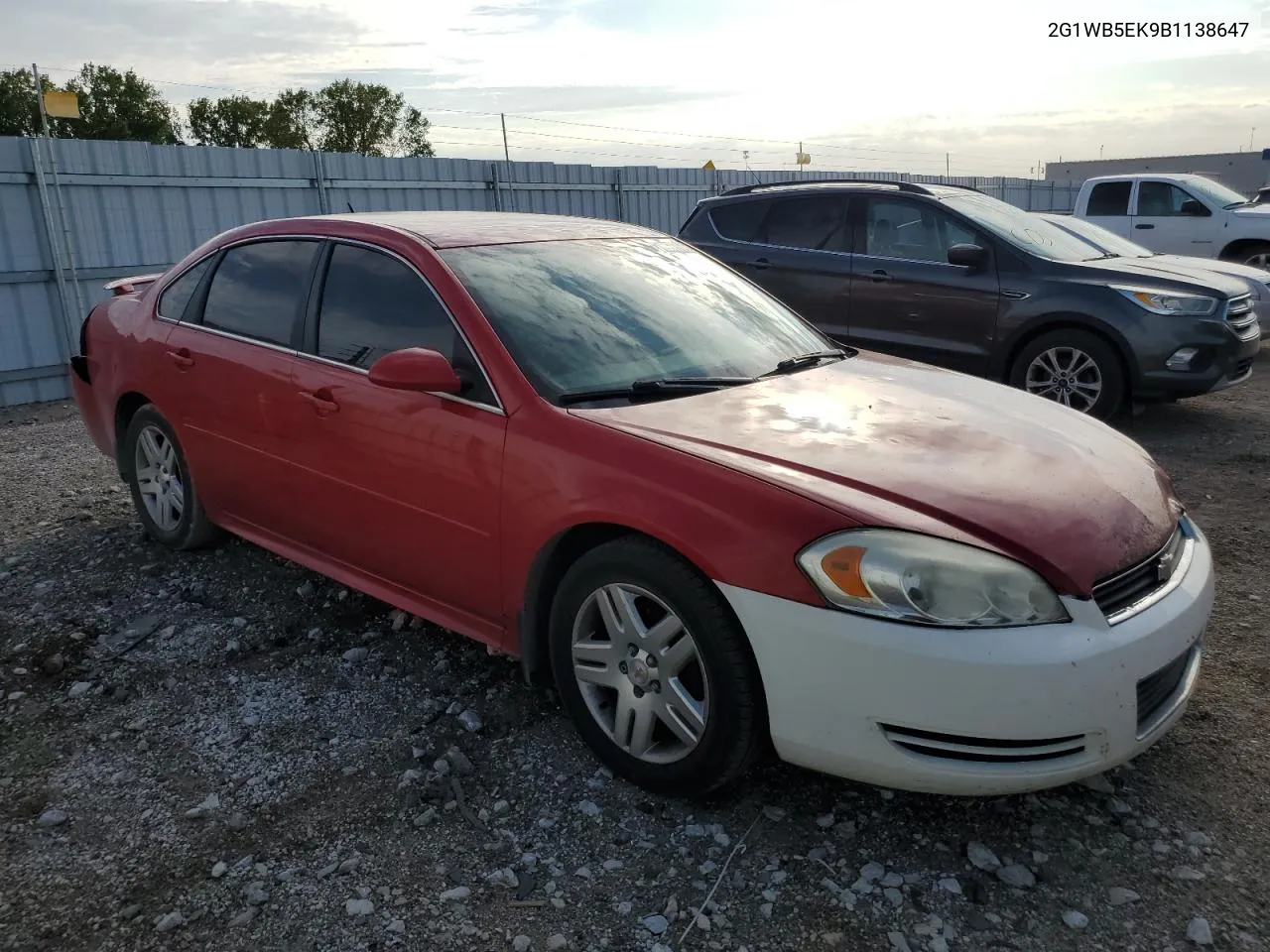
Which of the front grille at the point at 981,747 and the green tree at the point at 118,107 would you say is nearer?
the front grille at the point at 981,747

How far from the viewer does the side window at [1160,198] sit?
43.0 ft

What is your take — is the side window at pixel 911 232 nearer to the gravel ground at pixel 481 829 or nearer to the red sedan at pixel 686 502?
the red sedan at pixel 686 502

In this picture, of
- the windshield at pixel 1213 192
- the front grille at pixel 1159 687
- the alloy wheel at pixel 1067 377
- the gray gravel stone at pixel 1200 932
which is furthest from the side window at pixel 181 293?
the windshield at pixel 1213 192

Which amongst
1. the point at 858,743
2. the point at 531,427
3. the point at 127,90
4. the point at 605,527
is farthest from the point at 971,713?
the point at 127,90

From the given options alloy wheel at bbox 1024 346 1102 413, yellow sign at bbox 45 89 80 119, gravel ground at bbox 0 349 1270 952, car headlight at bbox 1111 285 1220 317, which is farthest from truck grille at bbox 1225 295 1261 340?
yellow sign at bbox 45 89 80 119

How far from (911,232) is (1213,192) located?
7.81m

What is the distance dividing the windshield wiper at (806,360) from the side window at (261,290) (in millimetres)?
1830

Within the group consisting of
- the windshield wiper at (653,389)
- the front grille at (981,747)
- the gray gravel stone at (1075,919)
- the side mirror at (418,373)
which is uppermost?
the side mirror at (418,373)

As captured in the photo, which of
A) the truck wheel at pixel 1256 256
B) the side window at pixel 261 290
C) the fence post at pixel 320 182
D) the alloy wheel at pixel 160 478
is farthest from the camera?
the truck wheel at pixel 1256 256

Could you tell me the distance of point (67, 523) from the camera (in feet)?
18.1

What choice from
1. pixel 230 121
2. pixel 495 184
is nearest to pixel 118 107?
pixel 230 121

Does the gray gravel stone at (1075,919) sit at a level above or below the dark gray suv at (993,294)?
below

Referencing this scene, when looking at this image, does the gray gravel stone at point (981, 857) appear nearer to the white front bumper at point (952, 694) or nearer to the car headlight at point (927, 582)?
the white front bumper at point (952, 694)

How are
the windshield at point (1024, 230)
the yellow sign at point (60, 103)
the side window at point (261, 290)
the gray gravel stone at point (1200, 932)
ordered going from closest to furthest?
1. the gray gravel stone at point (1200, 932)
2. the side window at point (261, 290)
3. the windshield at point (1024, 230)
4. the yellow sign at point (60, 103)
